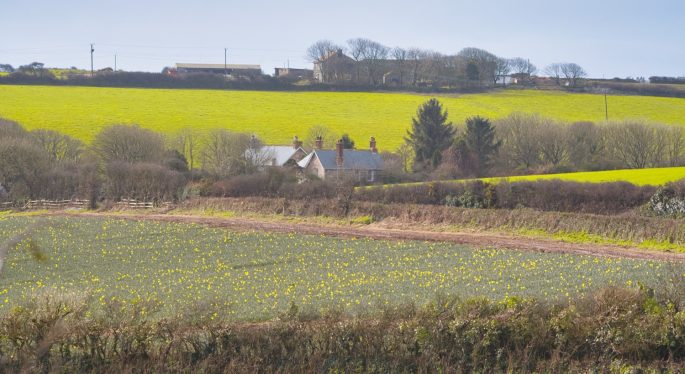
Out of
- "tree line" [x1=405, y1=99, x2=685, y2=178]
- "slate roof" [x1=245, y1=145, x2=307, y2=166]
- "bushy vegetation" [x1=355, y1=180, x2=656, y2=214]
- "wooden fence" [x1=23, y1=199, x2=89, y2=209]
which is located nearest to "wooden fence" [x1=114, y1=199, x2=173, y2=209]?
"wooden fence" [x1=23, y1=199, x2=89, y2=209]

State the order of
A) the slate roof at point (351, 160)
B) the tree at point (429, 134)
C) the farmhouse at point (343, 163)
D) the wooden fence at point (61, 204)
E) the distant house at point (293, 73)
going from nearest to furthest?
the wooden fence at point (61, 204), the farmhouse at point (343, 163), the slate roof at point (351, 160), the tree at point (429, 134), the distant house at point (293, 73)

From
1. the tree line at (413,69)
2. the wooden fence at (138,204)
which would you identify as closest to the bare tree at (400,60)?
the tree line at (413,69)

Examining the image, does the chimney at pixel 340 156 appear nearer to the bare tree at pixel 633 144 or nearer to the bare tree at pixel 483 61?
the bare tree at pixel 633 144

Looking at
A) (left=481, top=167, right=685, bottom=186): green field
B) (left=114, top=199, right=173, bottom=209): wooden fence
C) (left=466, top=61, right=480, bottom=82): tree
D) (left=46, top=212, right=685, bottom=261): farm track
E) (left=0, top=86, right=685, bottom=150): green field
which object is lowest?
(left=114, top=199, right=173, bottom=209): wooden fence

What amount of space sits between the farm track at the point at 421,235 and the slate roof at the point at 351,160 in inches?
756

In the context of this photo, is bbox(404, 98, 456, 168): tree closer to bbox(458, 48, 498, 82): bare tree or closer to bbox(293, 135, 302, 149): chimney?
bbox(293, 135, 302, 149): chimney

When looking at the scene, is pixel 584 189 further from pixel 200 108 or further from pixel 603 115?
pixel 200 108

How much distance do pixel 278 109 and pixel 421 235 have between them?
170ft

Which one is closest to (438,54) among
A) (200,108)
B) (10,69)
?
(200,108)

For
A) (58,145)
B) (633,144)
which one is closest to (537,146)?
(633,144)

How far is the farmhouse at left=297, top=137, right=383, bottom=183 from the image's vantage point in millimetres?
58000

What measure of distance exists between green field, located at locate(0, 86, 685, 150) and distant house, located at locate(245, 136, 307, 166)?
5.56 m

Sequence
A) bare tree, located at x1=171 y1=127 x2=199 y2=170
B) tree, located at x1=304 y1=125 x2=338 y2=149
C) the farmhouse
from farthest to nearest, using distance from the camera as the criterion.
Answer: tree, located at x1=304 y1=125 x2=338 y2=149 < bare tree, located at x1=171 y1=127 x2=199 y2=170 < the farmhouse

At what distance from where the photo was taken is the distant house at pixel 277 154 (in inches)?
2297
